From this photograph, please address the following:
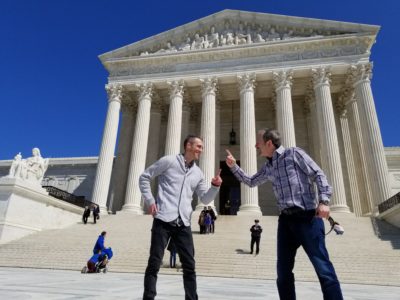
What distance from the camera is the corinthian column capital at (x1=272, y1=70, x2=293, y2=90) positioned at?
78.6 ft

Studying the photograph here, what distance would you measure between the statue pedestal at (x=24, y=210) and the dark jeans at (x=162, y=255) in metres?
15.4

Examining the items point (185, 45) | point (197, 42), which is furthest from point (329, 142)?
point (185, 45)

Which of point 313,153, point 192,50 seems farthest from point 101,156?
point 313,153

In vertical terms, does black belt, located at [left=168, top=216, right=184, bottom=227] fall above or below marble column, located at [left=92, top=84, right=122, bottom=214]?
below

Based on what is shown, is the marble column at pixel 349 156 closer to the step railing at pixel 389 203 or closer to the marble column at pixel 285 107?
the step railing at pixel 389 203

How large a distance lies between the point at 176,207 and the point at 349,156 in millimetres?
25188

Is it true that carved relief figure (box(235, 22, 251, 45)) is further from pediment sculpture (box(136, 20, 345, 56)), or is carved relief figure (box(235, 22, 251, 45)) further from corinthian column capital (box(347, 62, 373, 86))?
corinthian column capital (box(347, 62, 373, 86))

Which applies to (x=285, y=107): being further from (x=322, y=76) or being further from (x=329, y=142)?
(x=329, y=142)

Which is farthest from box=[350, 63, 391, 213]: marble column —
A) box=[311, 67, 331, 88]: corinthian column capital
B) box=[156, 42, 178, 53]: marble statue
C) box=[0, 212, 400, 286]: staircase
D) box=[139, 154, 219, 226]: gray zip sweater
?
box=[139, 154, 219, 226]: gray zip sweater

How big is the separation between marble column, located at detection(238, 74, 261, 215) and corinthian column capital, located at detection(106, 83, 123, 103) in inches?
419

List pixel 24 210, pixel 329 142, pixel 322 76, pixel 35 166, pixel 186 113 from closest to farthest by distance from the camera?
pixel 24 210 < pixel 35 166 < pixel 329 142 < pixel 322 76 < pixel 186 113

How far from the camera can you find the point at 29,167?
17891 millimetres

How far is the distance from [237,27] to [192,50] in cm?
489

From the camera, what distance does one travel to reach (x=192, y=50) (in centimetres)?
2634
